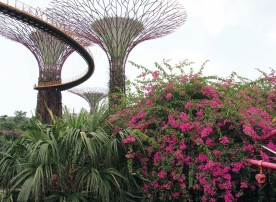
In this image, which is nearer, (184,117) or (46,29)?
(184,117)

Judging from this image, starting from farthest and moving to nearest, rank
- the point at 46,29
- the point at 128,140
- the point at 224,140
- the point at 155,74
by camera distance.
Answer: the point at 46,29 < the point at 155,74 < the point at 128,140 < the point at 224,140

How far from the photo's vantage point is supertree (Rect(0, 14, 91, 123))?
19.0 meters

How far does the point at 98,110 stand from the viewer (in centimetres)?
549

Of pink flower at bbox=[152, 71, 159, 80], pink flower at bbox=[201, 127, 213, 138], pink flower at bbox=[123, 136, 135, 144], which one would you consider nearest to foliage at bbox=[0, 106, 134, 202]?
pink flower at bbox=[123, 136, 135, 144]

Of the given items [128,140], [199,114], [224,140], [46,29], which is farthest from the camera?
[46,29]

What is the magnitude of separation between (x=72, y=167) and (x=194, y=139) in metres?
1.79

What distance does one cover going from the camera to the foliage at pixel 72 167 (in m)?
4.72

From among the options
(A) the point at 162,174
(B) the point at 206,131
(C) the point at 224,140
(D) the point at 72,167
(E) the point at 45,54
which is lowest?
(A) the point at 162,174

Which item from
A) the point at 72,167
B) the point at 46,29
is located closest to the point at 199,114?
the point at 72,167

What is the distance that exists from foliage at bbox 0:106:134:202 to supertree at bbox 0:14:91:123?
14043mm

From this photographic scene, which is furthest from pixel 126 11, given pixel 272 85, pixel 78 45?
pixel 272 85

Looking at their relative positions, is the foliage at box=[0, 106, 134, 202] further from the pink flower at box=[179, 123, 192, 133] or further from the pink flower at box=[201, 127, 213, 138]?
the pink flower at box=[201, 127, 213, 138]

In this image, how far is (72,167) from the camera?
506 cm

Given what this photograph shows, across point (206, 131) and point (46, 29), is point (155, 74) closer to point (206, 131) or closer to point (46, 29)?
point (206, 131)
